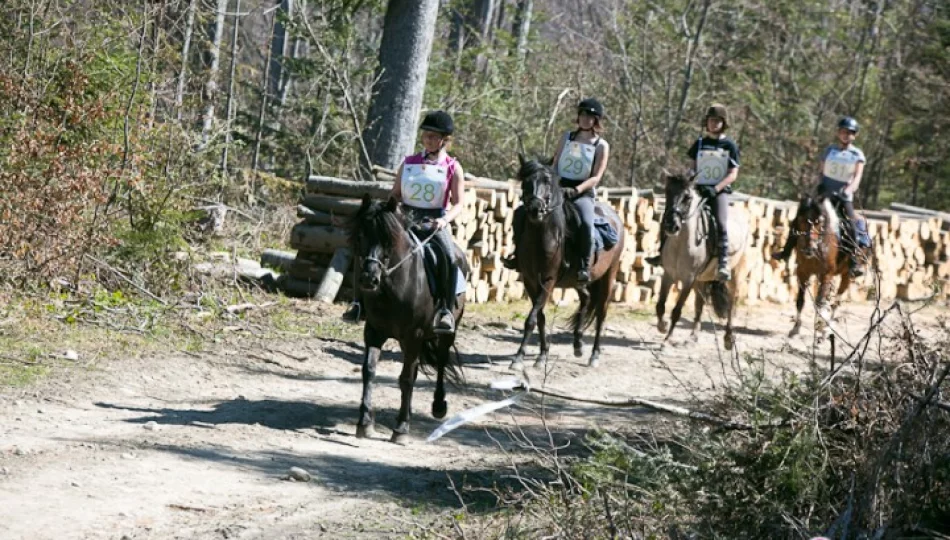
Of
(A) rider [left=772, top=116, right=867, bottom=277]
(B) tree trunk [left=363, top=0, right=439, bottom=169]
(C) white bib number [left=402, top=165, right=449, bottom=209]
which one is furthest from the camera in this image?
(B) tree trunk [left=363, top=0, right=439, bottom=169]

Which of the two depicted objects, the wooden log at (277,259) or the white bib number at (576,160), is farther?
the wooden log at (277,259)

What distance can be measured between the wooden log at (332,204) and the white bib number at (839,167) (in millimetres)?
6463

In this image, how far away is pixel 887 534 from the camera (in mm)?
5426

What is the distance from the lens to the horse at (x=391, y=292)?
9391 millimetres

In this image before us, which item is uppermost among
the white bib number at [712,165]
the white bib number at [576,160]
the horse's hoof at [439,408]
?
the white bib number at [712,165]

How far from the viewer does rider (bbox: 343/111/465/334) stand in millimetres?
10141

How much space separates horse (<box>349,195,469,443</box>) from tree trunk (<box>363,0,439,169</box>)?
8112mm

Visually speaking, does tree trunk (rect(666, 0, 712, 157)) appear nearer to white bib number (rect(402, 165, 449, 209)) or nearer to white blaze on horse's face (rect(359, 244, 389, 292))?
white bib number (rect(402, 165, 449, 209))

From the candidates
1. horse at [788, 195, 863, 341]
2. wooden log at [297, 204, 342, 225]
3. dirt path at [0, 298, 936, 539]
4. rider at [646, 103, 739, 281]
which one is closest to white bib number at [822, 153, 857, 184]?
horse at [788, 195, 863, 341]

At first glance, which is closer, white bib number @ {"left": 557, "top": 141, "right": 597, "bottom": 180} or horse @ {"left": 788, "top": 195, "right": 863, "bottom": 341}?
white bib number @ {"left": 557, "top": 141, "right": 597, "bottom": 180}

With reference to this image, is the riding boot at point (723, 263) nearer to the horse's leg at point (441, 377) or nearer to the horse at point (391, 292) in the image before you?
the horse's leg at point (441, 377)

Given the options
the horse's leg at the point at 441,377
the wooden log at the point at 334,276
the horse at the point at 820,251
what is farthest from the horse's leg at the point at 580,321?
the horse's leg at the point at 441,377

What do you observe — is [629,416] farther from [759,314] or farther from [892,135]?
[892,135]

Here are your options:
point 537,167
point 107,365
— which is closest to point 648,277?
point 537,167
